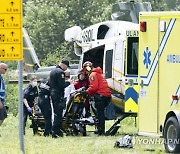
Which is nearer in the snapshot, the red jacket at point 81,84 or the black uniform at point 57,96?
the black uniform at point 57,96

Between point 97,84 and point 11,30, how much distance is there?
6.29 m

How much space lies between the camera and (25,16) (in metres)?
61.5

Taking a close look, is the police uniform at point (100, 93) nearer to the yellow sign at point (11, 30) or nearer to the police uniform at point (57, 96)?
the police uniform at point (57, 96)

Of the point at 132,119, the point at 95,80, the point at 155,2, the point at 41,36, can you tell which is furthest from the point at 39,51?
the point at 95,80

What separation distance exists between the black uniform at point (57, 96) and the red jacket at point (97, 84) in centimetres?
85

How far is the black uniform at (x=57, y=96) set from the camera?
19.9m

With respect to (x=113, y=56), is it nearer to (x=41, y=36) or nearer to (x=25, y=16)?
(x=41, y=36)

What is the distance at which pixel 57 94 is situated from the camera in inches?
787

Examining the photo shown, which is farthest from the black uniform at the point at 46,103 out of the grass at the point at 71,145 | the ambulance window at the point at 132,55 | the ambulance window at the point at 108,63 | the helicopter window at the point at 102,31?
the helicopter window at the point at 102,31

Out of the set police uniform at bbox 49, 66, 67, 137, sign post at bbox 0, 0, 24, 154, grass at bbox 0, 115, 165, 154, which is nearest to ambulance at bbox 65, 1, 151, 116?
grass at bbox 0, 115, 165, 154

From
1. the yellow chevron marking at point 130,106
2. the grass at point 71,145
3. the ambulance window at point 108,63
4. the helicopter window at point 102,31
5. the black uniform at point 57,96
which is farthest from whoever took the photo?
the helicopter window at point 102,31

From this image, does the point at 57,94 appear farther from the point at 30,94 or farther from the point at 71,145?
the point at 71,145

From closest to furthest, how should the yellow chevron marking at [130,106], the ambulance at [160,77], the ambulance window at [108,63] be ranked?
the ambulance at [160,77], the yellow chevron marking at [130,106], the ambulance window at [108,63]

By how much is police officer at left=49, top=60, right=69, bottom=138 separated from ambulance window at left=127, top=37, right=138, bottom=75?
167 centimetres
